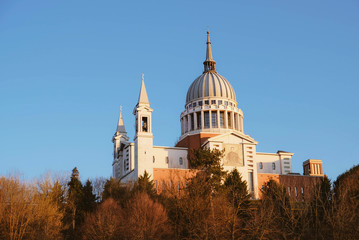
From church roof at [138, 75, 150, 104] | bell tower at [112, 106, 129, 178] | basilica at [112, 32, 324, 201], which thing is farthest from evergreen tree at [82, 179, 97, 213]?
bell tower at [112, 106, 129, 178]

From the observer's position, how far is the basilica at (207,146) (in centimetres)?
7806

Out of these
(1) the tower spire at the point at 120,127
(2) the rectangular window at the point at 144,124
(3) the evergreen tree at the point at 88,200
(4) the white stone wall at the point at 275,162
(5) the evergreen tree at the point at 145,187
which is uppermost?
(1) the tower spire at the point at 120,127

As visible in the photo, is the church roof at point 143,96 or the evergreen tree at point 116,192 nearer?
the evergreen tree at point 116,192

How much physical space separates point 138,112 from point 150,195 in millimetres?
20617

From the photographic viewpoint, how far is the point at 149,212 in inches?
2144

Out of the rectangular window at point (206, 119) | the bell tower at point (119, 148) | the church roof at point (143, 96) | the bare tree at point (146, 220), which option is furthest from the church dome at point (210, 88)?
the bare tree at point (146, 220)

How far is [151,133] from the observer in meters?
79.6

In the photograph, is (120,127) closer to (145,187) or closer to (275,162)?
(275,162)

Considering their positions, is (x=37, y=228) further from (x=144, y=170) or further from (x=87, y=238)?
(x=144, y=170)

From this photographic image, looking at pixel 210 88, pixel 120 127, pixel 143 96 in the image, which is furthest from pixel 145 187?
pixel 210 88

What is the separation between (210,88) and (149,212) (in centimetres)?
4440

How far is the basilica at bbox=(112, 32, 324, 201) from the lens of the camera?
256 ft

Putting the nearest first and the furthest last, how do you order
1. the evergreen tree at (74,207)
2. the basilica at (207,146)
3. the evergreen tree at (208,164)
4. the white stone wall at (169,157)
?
the evergreen tree at (74,207) → the evergreen tree at (208,164) → the basilica at (207,146) → the white stone wall at (169,157)

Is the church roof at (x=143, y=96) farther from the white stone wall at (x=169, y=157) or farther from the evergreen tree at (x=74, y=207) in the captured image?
the evergreen tree at (x=74, y=207)
